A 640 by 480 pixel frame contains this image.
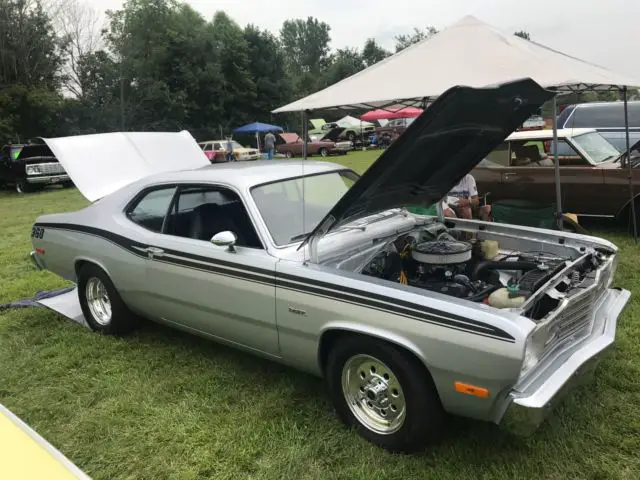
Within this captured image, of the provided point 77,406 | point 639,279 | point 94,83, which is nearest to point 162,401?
point 77,406

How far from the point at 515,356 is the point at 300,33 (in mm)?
96024

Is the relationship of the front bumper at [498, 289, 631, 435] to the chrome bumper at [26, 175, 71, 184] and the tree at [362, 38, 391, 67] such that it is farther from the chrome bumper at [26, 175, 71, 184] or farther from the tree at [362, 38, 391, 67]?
the tree at [362, 38, 391, 67]

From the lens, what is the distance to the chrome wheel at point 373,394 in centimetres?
276

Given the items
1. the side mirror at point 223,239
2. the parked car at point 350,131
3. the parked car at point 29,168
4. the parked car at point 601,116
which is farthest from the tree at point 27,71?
the side mirror at point 223,239

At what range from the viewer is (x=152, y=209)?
4.14 meters

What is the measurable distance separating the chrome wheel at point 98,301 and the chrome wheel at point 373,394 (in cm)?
255

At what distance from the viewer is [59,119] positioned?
1100 inches

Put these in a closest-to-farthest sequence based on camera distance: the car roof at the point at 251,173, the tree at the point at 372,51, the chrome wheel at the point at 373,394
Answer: the chrome wheel at the point at 373,394 → the car roof at the point at 251,173 → the tree at the point at 372,51

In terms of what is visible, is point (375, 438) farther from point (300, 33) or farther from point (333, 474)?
point (300, 33)

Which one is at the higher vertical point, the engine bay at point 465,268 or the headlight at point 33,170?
the headlight at point 33,170

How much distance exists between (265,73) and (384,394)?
39548 mm

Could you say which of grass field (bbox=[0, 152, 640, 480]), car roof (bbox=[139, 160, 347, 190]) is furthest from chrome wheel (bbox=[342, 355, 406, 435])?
car roof (bbox=[139, 160, 347, 190])

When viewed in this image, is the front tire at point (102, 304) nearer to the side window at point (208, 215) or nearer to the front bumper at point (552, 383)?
the side window at point (208, 215)

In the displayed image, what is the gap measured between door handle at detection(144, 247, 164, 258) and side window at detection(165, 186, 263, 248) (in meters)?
0.16
